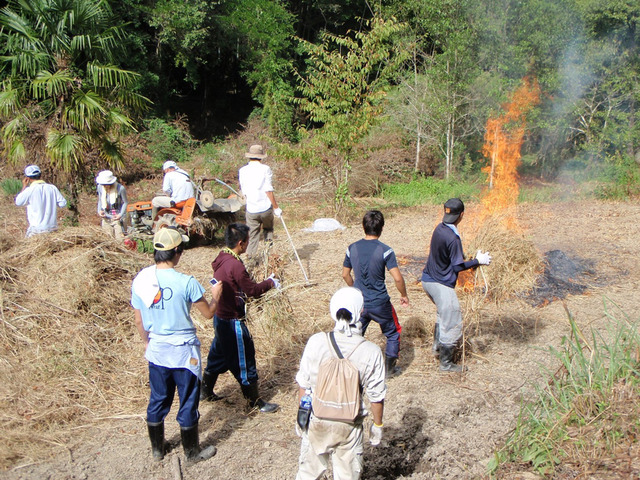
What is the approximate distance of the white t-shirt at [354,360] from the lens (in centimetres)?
290

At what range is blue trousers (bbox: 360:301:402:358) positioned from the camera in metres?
4.75

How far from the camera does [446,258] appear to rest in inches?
191

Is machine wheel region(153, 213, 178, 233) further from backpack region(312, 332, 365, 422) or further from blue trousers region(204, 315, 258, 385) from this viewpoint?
backpack region(312, 332, 365, 422)

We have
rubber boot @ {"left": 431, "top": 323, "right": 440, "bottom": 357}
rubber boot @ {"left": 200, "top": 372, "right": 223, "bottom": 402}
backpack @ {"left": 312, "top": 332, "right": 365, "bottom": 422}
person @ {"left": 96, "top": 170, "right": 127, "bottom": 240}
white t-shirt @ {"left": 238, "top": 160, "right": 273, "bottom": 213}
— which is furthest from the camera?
person @ {"left": 96, "top": 170, "right": 127, "bottom": 240}

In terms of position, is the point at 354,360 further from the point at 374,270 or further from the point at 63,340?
the point at 63,340

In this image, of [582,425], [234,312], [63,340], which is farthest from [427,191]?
[582,425]

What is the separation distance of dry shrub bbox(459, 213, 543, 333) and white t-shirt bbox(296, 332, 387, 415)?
410 centimetres

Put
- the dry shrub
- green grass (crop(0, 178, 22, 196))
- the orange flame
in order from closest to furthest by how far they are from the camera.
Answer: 1. the dry shrub
2. green grass (crop(0, 178, 22, 196))
3. the orange flame

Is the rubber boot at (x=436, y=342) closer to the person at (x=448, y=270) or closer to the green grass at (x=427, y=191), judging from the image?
the person at (x=448, y=270)

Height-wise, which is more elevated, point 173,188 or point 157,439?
point 173,188

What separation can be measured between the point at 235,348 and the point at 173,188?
5.78m

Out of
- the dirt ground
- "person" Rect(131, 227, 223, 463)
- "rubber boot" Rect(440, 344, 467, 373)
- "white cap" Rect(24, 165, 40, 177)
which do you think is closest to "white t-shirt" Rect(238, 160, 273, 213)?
the dirt ground

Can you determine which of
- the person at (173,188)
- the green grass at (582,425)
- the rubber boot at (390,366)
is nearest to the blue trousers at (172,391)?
the rubber boot at (390,366)

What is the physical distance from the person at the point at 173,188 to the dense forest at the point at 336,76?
1.70 meters
